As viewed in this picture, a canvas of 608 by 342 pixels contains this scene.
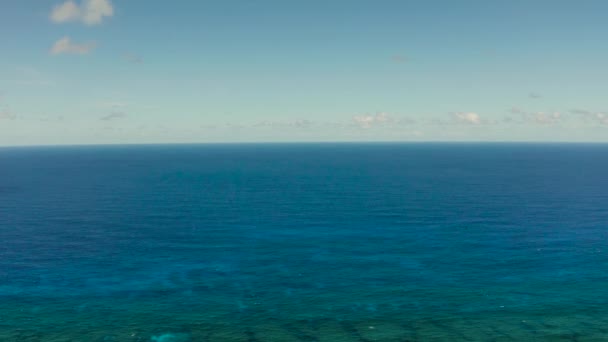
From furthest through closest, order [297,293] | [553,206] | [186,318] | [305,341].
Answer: [553,206] → [297,293] → [186,318] → [305,341]

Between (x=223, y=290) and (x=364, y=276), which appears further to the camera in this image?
(x=364, y=276)

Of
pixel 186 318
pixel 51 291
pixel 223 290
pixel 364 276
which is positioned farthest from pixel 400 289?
pixel 51 291

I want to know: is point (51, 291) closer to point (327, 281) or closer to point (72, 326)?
point (72, 326)

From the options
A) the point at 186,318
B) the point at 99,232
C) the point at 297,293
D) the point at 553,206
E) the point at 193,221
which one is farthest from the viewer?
the point at 553,206

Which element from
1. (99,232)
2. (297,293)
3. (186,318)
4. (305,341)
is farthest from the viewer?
(99,232)

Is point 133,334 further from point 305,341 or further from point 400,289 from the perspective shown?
point 400,289

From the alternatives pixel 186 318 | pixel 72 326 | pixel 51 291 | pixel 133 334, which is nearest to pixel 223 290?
pixel 186 318

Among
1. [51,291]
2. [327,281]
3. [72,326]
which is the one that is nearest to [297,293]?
[327,281]

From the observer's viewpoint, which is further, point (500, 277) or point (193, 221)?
point (193, 221)

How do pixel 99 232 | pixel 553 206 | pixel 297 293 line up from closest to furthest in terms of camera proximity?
pixel 297 293, pixel 99 232, pixel 553 206
